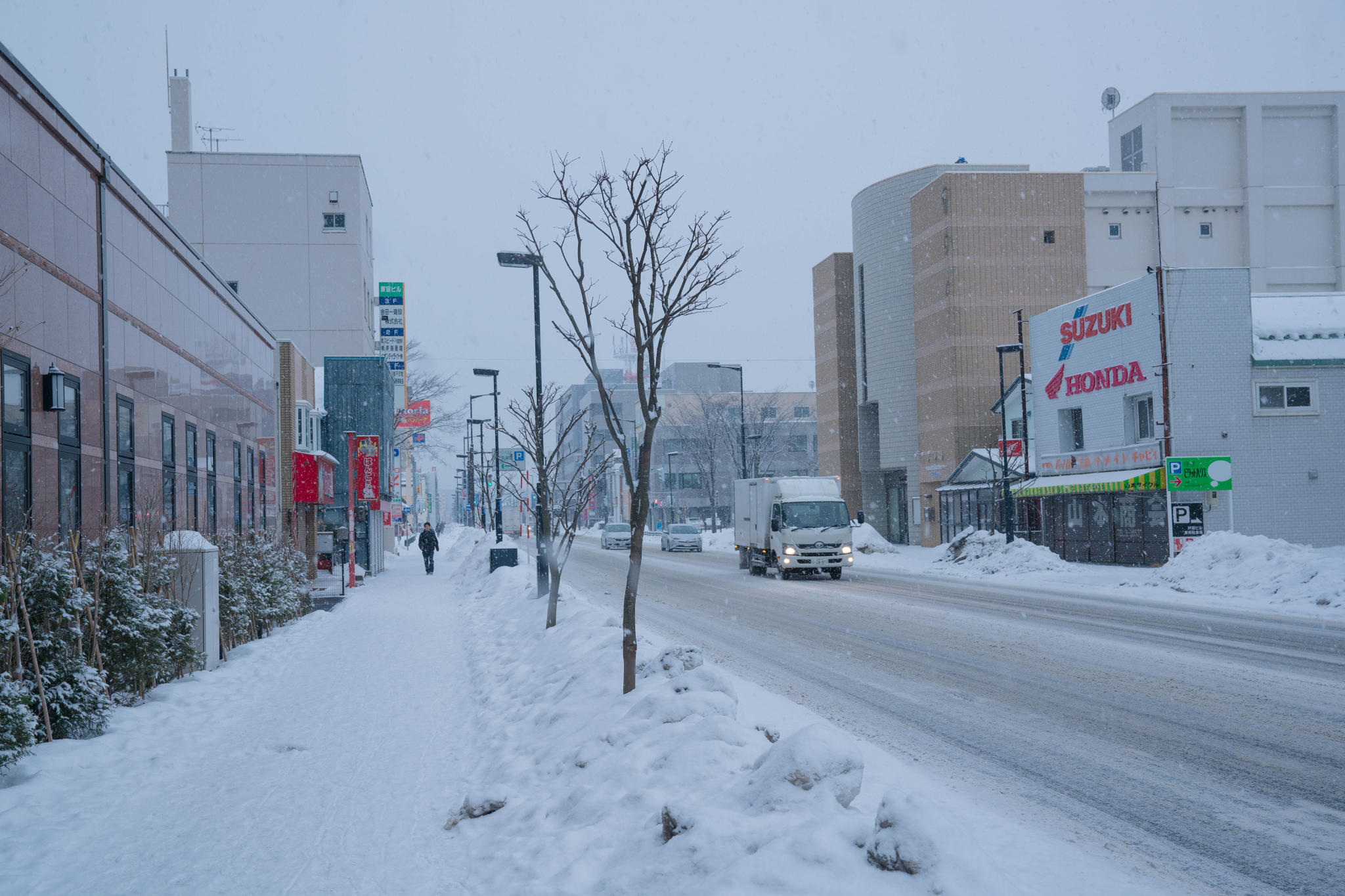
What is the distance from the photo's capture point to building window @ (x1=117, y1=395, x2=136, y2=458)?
13.5 metres

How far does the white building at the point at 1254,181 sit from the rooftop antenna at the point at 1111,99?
8288 millimetres

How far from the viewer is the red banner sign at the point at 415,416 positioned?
2099 inches

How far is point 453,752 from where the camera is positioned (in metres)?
7.81

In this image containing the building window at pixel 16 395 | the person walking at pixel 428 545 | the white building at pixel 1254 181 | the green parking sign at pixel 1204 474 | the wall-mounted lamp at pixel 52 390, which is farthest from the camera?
the white building at pixel 1254 181

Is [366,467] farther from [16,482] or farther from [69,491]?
[16,482]

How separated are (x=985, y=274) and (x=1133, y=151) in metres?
21.9

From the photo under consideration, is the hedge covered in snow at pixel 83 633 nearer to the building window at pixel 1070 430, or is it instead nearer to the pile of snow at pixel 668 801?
the pile of snow at pixel 668 801

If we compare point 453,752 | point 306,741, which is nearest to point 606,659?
point 453,752

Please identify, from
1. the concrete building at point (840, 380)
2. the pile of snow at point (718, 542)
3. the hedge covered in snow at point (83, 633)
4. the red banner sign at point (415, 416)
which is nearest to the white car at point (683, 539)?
the pile of snow at point (718, 542)

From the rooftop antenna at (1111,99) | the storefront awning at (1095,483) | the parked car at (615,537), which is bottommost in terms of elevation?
the parked car at (615,537)

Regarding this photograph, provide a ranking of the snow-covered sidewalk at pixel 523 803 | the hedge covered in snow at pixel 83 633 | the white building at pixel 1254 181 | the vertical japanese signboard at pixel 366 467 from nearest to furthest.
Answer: the snow-covered sidewalk at pixel 523 803 < the hedge covered in snow at pixel 83 633 < the vertical japanese signboard at pixel 366 467 < the white building at pixel 1254 181

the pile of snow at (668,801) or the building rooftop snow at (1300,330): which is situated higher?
the building rooftop snow at (1300,330)

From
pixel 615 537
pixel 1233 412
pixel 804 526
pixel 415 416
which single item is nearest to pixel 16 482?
pixel 804 526

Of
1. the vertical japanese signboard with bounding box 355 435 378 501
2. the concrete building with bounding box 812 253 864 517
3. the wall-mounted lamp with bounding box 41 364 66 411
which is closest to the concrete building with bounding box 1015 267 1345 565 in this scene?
the vertical japanese signboard with bounding box 355 435 378 501
